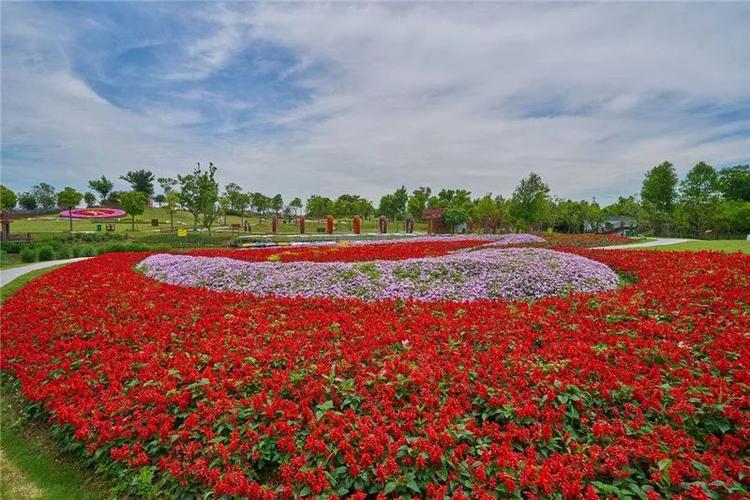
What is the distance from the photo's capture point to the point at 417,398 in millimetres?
3396

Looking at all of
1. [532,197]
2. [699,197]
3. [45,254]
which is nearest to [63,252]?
[45,254]

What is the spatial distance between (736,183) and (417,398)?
81.3 metres

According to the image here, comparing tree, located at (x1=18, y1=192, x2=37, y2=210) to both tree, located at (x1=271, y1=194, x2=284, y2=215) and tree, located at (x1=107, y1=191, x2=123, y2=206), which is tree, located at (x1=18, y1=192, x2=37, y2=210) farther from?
→ tree, located at (x1=271, y1=194, x2=284, y2=215)

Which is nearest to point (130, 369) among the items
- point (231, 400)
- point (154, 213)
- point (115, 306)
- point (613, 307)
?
point (231, 400)

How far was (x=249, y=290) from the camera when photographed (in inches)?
325

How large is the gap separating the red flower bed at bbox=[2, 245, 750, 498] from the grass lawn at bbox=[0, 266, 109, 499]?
0.67 ft

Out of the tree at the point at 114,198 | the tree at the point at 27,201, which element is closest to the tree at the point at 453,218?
the tree at the point at 114,198

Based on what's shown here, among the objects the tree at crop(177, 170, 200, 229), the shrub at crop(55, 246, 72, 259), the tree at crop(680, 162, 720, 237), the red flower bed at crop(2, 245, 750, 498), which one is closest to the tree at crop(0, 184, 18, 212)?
the tree at crop(177, 170, 200, 229)

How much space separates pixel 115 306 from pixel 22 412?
8.90 feet

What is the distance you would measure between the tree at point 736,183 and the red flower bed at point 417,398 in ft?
245

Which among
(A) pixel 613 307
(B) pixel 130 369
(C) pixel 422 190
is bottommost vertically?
(B) pixel 130 369

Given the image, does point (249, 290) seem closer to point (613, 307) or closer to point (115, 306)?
point (115, 306)

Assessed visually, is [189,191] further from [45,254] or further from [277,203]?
[277,203]

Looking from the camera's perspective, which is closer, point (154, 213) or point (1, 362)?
point (1, 362)
